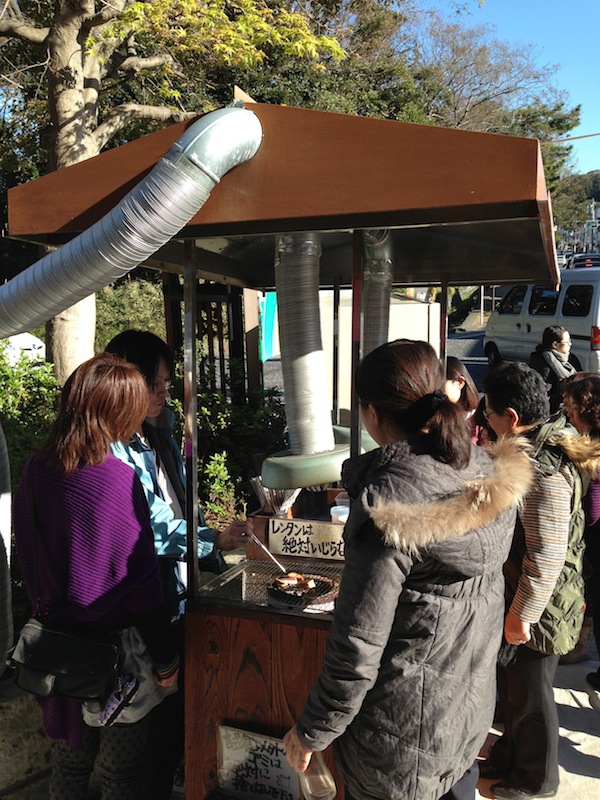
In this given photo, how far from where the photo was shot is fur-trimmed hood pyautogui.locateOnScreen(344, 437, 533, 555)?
1302mm

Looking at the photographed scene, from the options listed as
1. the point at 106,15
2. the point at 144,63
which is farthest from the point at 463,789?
the point at 144,63

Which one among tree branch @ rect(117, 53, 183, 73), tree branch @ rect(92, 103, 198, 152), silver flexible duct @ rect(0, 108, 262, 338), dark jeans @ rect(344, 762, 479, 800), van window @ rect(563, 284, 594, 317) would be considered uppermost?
tree branch @ rect(117, 53, 183, 73)

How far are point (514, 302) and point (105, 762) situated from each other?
1117 centimetres

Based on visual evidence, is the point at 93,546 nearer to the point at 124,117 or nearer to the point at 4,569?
the point at 4,569

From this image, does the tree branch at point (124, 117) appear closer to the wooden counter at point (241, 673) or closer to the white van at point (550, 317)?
the white van at point (550, 317)

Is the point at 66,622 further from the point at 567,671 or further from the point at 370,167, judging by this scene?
the point at 567,671

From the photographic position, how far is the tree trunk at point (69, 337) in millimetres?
6309

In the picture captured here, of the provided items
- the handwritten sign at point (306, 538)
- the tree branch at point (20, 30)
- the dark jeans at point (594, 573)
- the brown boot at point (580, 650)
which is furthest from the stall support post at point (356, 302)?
the tree branch at point (20, 30)

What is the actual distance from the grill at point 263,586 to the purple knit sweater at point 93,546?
0.37 m

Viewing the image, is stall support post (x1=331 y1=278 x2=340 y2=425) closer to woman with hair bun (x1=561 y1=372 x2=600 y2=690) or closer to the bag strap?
woman with hair bun (x1=561 y1=372 x2=600 y2=690)

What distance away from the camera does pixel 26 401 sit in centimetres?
459

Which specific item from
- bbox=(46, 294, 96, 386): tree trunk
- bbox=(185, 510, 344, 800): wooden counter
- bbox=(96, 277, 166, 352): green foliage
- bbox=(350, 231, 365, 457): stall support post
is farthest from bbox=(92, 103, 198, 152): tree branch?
bbox=(96, 277, 166, 352): green foliage

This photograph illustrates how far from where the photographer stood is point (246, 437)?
17.5 ft

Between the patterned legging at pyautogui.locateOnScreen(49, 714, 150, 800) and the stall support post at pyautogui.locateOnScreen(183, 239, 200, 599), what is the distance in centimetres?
44
